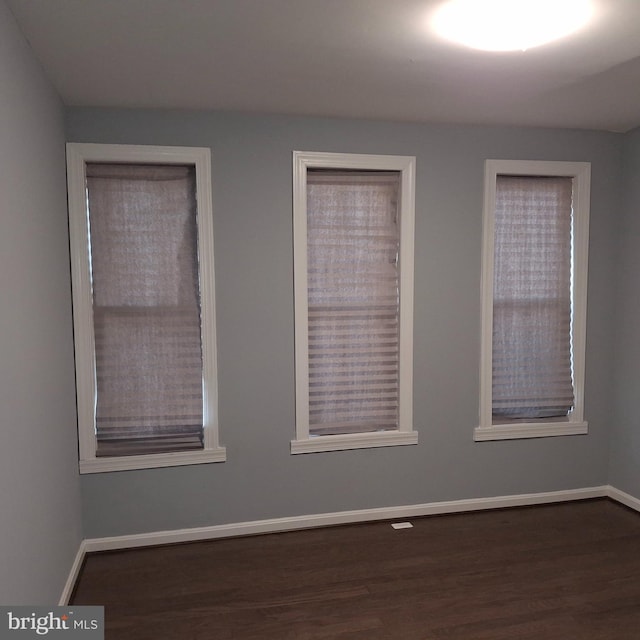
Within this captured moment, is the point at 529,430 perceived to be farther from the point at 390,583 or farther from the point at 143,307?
the point at 143,307

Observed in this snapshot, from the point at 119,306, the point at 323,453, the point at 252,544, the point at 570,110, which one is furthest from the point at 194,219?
the point at 570,110

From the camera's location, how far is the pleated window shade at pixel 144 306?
3.00 metres

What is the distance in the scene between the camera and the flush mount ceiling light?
1.88 m

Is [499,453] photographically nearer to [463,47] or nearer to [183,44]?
[463,47]

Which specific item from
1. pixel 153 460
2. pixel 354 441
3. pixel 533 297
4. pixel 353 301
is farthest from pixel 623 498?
pixel 153 460

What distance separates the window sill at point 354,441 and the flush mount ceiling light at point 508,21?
2246 mm

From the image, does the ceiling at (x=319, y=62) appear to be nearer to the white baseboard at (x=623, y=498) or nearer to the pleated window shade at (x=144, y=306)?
the pleated window shade at (x=144, y=306)

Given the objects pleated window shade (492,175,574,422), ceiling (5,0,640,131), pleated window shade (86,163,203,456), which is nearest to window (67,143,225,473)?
pleated window shade (86,163,203,456)

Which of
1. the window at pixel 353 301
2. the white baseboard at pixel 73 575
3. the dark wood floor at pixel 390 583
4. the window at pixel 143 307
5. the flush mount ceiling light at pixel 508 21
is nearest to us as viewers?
the flush mount ceiling light at pixel 508 21

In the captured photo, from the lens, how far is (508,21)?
200 cm

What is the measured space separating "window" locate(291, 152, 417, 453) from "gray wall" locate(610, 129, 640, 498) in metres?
1.50

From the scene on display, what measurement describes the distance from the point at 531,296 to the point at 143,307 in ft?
8.20

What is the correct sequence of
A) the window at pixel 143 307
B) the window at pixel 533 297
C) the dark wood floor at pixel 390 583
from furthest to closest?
the window at pixel 533 297
the window at pixel 143 307
the dark wood floor at pixel 390 583

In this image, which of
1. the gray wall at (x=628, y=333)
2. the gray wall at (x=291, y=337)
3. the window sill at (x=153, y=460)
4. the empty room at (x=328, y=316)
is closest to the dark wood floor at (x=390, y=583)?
the empty room at (x=328, y=316)
